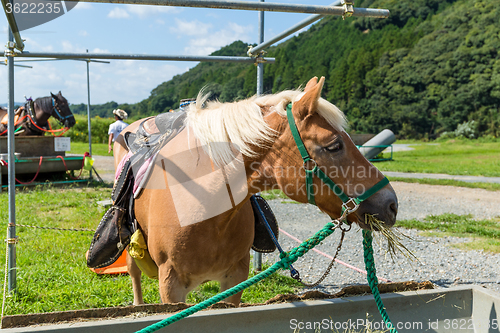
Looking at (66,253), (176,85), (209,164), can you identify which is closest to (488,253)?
(209,164)

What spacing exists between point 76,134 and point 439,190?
22086 millimetres

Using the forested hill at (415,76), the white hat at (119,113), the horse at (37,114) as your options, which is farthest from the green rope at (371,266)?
the forested hill at (415,76)

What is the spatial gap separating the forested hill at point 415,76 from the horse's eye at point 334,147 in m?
30.6

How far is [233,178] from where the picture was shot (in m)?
1.78

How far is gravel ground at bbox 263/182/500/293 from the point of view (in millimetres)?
3934

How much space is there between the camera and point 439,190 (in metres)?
9.48

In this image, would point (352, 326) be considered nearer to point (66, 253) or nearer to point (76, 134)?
point (66, 253)

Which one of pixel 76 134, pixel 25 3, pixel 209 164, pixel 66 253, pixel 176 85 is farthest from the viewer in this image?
pixel 176 85

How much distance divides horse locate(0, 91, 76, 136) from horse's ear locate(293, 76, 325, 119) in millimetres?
9316

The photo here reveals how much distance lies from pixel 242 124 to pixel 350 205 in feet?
2.17

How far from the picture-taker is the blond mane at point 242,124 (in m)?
1.65

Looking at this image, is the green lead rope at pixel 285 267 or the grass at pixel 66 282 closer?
the green lead rope at pixel 285 267

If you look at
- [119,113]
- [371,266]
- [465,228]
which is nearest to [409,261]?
[465,228]

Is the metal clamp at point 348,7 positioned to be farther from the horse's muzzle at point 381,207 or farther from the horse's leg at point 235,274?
the horse's leg at point 235,274
